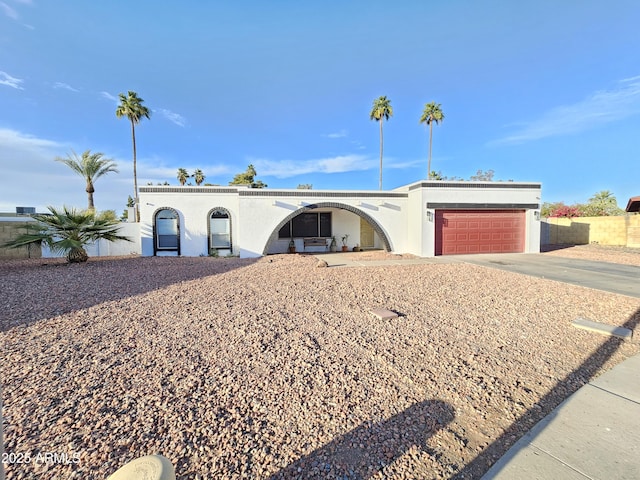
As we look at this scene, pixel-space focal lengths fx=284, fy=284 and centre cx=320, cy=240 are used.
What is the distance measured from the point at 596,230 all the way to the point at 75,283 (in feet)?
93.1

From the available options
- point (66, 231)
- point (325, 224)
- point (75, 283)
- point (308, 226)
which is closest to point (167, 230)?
point (66, 231)

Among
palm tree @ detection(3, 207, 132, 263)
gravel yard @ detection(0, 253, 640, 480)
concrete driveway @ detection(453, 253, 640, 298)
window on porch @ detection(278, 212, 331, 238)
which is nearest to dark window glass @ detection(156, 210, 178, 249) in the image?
palm tree @ detection(3, 207, 132, 263)

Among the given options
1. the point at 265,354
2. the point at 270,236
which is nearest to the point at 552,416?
the point at 265,354

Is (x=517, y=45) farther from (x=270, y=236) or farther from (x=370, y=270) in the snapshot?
(x=270, y=236)

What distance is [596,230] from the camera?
19.6 m

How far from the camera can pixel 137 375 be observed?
3201 mm

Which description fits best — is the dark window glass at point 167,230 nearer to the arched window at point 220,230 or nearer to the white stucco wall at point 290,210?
the arched window at point 220,230

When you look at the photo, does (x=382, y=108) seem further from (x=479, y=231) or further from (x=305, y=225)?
(x=479, y=231)

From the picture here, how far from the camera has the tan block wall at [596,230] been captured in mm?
17562

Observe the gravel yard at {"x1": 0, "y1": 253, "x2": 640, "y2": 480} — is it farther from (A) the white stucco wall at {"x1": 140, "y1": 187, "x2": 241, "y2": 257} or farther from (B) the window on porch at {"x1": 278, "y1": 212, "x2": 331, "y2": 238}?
(B) the window on porch at {"x1": 278, "y1": 212, "x2": 331, "y2": 238}

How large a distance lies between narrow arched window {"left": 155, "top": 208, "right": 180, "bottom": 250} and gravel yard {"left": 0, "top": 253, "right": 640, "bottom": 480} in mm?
7789

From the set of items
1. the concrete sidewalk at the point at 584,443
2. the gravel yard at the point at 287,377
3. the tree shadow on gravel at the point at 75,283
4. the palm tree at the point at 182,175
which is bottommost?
the concrete sidewalk at the point at 584,443

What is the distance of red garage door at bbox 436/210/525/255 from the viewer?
577 inches

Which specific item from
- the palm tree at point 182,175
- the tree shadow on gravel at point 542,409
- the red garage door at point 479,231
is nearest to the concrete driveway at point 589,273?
the red garage door at point 479,231
